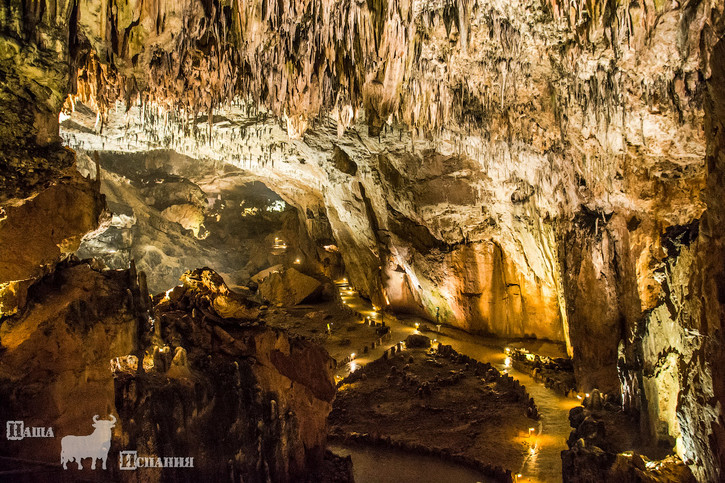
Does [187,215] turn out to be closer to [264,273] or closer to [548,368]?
[264,273]

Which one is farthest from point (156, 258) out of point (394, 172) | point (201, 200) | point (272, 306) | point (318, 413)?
point (318, 413)

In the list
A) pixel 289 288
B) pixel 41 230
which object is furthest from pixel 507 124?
pixel 289 288

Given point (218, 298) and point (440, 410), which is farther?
point (440, 410)

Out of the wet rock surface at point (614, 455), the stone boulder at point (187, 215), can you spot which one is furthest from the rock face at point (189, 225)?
the wet rock surface at point (614, 455)

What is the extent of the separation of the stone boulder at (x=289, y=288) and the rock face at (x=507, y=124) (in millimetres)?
8757

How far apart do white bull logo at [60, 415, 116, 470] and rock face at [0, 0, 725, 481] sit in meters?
3.15

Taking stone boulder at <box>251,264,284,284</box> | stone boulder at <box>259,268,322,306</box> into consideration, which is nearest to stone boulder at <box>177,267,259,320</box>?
stone boulder at <box>259,268,322,306</box>

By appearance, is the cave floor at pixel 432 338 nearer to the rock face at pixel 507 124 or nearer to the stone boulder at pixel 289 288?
the stone boulder at pixel 289 288

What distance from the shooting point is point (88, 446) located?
204 inches

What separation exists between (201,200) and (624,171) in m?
23.5

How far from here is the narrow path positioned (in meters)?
8.13

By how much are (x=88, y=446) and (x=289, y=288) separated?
18.4 meters

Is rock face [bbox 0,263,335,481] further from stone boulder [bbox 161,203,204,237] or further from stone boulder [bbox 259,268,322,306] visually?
stone boulder [bbox 161,203,204,237]

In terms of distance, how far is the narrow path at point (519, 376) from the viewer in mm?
8133
